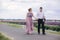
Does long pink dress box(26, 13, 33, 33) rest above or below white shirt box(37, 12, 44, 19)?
below

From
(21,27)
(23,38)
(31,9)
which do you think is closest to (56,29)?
(21,27)

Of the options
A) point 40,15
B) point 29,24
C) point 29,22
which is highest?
point 40,15

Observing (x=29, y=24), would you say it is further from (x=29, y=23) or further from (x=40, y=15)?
(x=40, y=15)

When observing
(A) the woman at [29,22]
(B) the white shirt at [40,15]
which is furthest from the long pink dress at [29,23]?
(B) the white shirt at [40,15]

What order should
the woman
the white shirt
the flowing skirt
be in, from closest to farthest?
the white shirt
the woman
the flowing skirt

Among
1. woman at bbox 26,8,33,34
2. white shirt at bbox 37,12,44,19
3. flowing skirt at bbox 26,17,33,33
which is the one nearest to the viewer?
white shirt at bbox 37,12,44,19

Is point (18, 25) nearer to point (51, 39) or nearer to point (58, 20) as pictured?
point (58, 20)

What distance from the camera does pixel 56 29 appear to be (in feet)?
66.7

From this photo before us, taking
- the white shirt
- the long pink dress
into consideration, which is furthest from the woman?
the white shirt

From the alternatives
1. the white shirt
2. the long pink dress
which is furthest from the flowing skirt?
the white shirt

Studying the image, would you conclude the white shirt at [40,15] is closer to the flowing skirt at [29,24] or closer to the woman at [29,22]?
the woman at [29,22]

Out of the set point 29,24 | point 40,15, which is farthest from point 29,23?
point 40,15

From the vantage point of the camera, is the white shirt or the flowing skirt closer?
the white shirt

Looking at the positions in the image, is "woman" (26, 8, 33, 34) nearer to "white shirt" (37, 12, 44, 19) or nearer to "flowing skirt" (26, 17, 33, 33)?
"flowing skirt" (26, 17, 33, 33)
